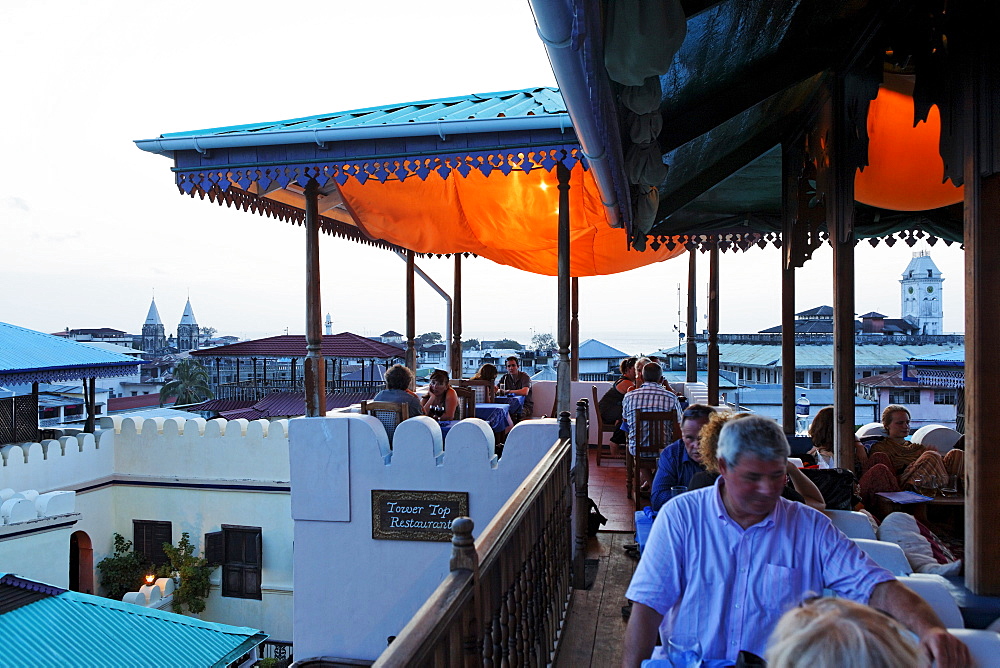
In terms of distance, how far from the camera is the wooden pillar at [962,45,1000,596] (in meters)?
2.46

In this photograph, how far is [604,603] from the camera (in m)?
3.82

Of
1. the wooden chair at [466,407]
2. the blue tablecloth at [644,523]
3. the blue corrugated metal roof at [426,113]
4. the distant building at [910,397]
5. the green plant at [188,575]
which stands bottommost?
the green plant at [188,575]

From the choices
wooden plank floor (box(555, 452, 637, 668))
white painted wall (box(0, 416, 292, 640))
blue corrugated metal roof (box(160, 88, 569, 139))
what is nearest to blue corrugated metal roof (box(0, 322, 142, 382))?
white painted wall (box(0, 416, 292, 640))

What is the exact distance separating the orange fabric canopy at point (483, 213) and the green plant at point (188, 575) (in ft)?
26.5

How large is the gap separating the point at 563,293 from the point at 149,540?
12.0 metres

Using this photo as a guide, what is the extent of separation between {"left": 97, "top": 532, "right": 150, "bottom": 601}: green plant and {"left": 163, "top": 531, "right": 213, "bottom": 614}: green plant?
25.0 inches

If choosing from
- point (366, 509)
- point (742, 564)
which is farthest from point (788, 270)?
point (742, 564)

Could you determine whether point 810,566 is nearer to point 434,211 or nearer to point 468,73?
point 434,211

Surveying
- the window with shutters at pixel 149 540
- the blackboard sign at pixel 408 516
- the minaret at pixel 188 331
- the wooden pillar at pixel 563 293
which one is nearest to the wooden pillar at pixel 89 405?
the window with shutters at pixel 149 540

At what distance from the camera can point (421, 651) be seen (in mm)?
1223

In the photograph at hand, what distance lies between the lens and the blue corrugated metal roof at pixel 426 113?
5.07 metres

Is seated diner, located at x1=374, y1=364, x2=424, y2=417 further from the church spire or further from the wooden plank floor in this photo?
the church spire

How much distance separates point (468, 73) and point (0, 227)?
55046 mm

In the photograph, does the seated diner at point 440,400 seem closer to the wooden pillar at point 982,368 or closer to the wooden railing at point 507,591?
the wooden railing at point 507,591
